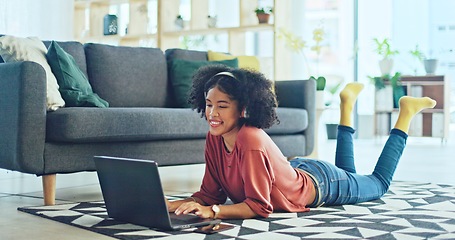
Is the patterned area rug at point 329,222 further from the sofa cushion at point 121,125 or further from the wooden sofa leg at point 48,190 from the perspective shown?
the sofa cushion at point 121,125

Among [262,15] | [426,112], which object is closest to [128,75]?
[262,15]

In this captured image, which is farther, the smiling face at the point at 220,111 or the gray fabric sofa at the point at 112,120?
the gray fabric sofa at the point at 112,120

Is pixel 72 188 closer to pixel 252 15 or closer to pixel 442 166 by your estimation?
pixel 442 166

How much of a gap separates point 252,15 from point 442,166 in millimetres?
2264

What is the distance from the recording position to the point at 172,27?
6.46 m

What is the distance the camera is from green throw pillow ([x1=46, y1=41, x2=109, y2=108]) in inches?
127

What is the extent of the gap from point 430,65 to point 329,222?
18.3 ft

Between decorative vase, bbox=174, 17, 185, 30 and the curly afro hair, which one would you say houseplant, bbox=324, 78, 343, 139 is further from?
the curly afro hair

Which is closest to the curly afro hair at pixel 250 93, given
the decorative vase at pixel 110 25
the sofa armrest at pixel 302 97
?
the sofa armrest at pixel 302 97

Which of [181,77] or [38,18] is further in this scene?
[38,18]

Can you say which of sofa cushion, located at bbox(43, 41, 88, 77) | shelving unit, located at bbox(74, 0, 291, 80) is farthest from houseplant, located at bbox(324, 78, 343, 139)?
sofa cushion, located at bbox(43, 41, 88, 77)

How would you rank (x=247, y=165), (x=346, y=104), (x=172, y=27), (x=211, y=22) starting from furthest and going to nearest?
(x=172, y=27), (x=211, y=22), (x=346, y=104), (x=247, y=165)

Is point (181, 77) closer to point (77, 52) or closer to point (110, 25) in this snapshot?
point (77, 52)

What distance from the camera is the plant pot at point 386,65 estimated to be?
7.61 m
